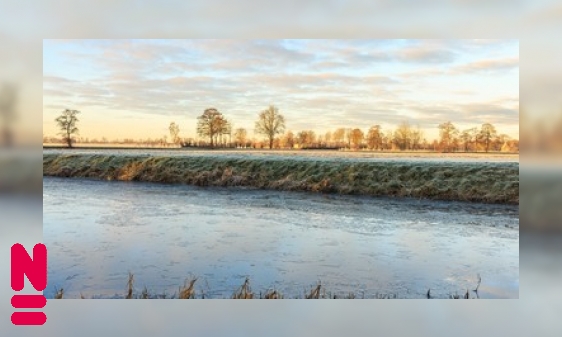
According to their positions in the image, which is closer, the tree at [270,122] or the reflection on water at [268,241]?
the reflection on water at [268,241]

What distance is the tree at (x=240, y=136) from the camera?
345cm

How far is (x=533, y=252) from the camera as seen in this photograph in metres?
3.07

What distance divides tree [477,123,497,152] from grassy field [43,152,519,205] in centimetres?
17

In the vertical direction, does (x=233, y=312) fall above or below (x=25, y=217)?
below

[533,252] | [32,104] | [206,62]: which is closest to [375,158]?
[533,252]

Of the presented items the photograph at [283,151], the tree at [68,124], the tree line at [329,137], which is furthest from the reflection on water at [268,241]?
the tree line at [329,137]

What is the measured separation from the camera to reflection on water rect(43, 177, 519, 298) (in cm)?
311

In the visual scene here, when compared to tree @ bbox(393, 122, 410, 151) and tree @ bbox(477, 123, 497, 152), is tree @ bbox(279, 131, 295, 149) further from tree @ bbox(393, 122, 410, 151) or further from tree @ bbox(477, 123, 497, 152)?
tree @ bbox(477, 123, 497, 152)

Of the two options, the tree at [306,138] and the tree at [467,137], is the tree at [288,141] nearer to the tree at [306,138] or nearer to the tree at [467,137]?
the tree at [306,138]

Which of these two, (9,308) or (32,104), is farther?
(32,104)

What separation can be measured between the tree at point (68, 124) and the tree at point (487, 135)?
3.12 meters

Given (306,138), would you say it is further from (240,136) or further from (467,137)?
(467,137)

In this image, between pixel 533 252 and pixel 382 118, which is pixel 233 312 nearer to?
pixel 382 118

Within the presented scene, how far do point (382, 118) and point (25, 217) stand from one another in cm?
265
